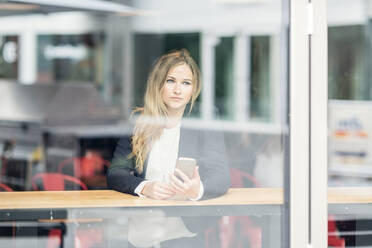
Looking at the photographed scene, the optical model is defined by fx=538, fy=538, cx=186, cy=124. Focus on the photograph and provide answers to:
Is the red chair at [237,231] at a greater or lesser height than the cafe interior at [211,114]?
lesser

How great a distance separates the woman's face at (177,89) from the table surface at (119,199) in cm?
43

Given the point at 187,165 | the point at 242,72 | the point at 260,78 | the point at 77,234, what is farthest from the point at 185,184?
the point at 242,72

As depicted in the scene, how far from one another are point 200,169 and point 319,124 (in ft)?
1.85

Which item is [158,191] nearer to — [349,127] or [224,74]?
[349,127]

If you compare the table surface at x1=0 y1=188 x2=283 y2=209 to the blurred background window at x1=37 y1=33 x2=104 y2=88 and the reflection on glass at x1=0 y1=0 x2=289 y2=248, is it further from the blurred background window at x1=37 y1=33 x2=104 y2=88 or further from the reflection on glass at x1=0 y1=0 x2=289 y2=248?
the blurred background window at x1=37 y1=33 x2=104 y2=88

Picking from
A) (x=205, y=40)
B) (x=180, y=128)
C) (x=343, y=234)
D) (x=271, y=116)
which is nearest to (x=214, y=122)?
(x=180, y=128)

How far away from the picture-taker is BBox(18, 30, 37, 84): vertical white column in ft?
30.3

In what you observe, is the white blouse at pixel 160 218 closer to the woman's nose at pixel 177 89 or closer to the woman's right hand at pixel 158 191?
the woman's right hand at pixel 158 191

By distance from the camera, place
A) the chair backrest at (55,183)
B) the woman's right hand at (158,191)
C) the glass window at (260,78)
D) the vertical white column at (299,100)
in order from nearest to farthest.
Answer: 1. the vertical white column at (299,100)
2. the woman's right hand at (158,191)
3. the chair backrest at (55,183)
4. the glass window at (260,78)

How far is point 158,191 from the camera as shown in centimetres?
240

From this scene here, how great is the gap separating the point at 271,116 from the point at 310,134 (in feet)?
19.9

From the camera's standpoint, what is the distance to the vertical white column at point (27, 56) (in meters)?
9.23

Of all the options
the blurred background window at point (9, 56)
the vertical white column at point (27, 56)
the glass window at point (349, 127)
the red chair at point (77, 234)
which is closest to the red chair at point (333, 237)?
the glass window at point (349, 127)

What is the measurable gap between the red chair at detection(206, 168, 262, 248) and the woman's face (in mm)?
408
